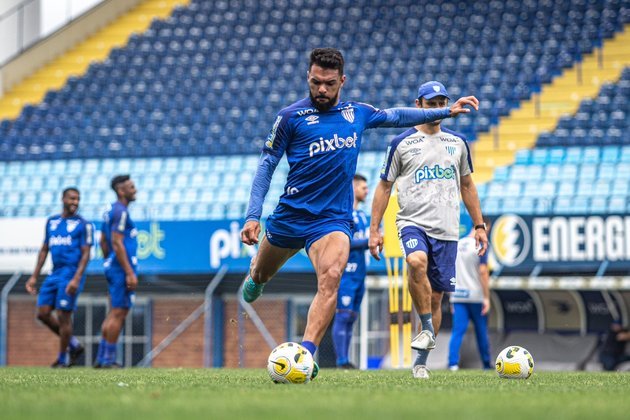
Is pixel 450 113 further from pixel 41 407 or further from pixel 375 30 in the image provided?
pixel 375 30

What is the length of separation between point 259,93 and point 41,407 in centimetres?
1892

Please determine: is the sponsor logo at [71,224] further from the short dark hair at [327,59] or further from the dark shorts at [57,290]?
the short dark hair at [327,59]

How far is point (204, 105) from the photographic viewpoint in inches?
933

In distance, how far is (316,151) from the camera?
740cm

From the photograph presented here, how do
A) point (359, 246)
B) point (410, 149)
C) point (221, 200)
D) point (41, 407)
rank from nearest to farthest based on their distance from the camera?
point (41, 407) < point (410, 149) < point (359, 246) < point (221, 200)

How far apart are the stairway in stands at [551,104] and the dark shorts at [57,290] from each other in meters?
9.18

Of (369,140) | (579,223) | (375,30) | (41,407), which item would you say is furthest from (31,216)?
(41,407)

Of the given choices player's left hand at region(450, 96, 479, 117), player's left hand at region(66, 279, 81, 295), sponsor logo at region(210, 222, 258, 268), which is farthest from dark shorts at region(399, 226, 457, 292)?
sponsor logo at region(210, 222, 258, 268)

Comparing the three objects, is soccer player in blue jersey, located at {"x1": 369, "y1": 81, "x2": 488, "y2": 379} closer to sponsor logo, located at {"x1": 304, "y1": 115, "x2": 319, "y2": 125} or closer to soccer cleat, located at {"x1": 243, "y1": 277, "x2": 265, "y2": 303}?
soccer cleat, located at {"x1": 243, "y1": 277, "x2": 265, "y2": 303}

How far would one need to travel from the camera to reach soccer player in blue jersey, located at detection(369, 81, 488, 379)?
8.49 m

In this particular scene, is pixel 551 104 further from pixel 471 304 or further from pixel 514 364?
pixel 514 364

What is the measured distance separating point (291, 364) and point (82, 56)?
2079 cm

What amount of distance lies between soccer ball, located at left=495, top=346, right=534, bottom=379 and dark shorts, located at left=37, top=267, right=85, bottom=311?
608 cm

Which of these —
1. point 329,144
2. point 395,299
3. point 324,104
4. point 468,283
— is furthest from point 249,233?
point 395,299
